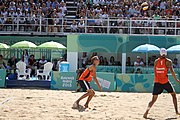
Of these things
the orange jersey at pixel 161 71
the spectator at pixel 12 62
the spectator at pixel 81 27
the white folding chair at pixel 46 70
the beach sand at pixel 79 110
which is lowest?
the beach sand at pixel 79 110

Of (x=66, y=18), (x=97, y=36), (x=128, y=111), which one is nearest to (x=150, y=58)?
(x=97, y=36)

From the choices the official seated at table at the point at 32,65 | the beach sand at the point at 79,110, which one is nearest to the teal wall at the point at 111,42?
the official seated at table at the point at 32,65

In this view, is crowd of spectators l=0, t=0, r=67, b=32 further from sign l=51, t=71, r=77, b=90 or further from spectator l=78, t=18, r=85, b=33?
sign l=51, t=71, r=77, b=90

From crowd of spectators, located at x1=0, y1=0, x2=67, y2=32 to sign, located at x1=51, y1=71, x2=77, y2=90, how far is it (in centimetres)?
475

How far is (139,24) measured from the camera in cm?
2389

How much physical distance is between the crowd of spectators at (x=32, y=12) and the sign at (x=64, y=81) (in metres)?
4.75

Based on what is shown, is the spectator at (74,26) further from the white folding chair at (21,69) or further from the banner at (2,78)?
the banner at (2,78)

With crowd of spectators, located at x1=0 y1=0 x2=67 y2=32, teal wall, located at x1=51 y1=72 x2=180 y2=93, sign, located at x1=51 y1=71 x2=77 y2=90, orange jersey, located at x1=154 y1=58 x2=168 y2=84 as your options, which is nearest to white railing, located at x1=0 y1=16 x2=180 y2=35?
crowd of spectators, located at x1=0 y1=0 x2=67 y2=32

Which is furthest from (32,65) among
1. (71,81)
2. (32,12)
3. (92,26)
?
(71,81)

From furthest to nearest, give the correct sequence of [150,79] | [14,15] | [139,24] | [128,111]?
[14,15]
[139,24]
[150,79]
[128,111]

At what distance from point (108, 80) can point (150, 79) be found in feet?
5.83

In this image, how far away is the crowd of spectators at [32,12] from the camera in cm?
2531

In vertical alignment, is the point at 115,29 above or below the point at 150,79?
above

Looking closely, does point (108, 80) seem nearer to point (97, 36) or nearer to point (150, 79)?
point (150, 79)
